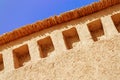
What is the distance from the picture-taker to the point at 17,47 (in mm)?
5641

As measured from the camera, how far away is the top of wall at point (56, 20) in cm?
567

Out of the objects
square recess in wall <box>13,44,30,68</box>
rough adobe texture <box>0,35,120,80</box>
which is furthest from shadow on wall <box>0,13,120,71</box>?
rough adobe texture <box>0,35,120,80</box>

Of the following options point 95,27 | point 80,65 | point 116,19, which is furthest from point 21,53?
point 116,19

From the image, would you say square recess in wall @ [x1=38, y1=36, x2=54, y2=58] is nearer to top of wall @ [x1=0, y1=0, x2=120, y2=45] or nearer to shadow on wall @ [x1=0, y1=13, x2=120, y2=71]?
shadow on wall @ [x1=0, y1=13, x2=120, y2=71]

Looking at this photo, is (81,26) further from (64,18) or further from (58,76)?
(58,76)

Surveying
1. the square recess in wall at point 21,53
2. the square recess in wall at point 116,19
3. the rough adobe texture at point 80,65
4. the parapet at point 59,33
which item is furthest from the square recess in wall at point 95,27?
the square recess in wall at point 21,53

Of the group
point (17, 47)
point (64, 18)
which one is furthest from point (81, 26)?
point (17, 47)

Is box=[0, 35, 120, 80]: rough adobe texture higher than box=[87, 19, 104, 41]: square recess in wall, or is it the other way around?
box=[87, 19, 104, 41]: square recess in wall

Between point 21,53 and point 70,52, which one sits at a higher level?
point 21,53

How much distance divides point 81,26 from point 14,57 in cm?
131

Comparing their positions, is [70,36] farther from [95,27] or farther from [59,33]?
[95,27]

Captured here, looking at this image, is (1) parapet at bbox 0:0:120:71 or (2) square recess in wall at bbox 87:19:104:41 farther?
(2) square recess in wall at bbox 87:19:104:41

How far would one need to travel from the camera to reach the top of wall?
18.6 ft

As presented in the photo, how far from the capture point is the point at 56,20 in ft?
18.7
